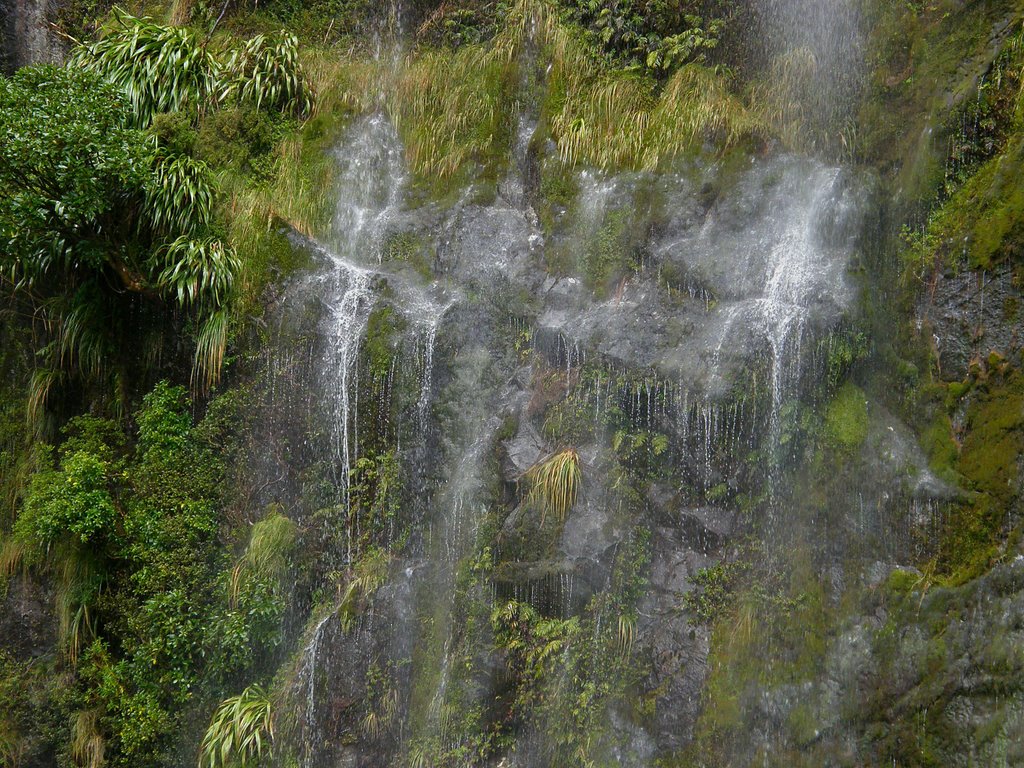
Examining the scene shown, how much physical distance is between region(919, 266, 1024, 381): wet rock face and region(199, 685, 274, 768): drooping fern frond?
585cm

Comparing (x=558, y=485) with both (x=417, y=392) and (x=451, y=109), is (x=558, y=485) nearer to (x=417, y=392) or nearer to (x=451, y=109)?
(x=417, y=392)

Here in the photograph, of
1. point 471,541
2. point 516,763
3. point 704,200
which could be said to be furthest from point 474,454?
point 704,200

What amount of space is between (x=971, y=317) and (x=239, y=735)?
20.8 feet

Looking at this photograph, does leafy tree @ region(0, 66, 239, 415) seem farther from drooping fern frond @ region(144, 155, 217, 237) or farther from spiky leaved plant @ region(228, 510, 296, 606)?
spiky leaved plant @ region(228, 510, 296, 606)

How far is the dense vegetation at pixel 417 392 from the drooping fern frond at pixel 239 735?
0.02 metres

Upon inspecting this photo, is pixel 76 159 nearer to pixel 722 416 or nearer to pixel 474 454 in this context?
pixel 474 454

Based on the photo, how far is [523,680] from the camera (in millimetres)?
6316

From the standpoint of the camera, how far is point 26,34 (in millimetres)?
9359

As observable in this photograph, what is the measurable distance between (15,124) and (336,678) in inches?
199

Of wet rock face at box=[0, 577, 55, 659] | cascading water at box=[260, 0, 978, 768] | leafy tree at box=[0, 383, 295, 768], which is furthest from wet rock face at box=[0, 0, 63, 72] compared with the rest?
wet rock face at box=[0, 577, 55, 659]

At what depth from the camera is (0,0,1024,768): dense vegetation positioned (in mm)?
5699

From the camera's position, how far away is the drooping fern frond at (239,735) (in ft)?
20.2

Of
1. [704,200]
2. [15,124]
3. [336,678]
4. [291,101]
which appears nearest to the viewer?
[15,124]

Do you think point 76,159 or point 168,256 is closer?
point 76,159
